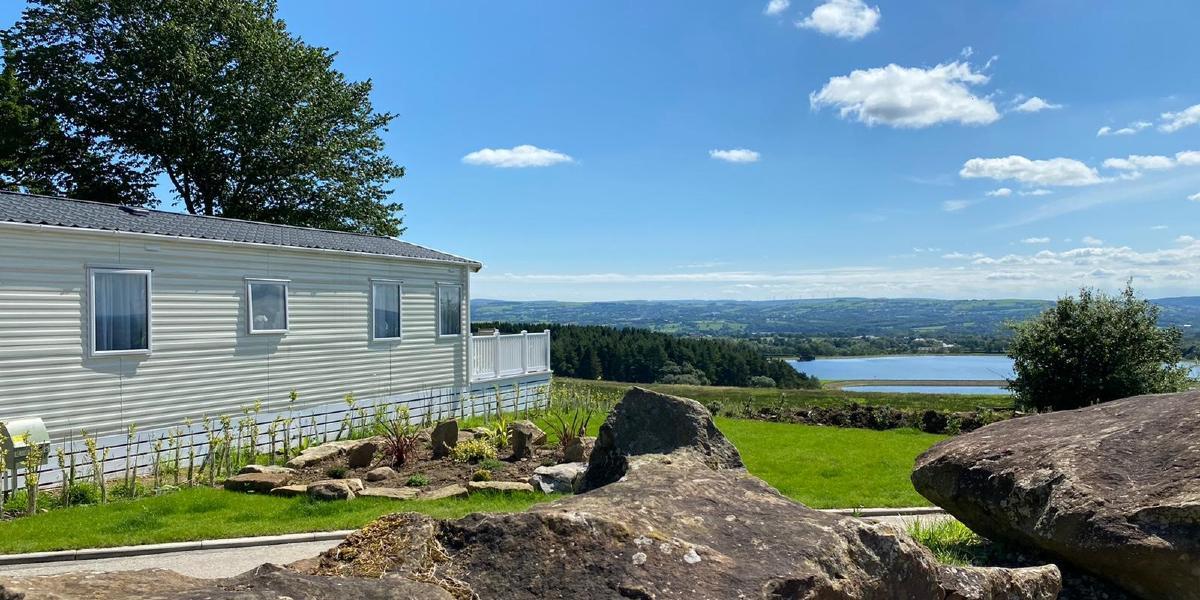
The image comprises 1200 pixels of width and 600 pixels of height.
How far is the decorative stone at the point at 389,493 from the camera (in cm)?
939

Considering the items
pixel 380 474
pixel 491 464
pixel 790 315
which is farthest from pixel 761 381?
pixel 790 315

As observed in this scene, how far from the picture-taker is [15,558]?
715cm

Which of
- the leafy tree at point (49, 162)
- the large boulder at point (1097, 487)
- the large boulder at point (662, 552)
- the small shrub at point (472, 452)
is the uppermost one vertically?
the leafy tree at point (49, 162)

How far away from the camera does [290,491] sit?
9.75m

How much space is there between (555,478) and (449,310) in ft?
30.6

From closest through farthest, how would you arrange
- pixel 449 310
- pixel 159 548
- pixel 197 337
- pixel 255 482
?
1. pixel 159 548
2. pixel 255 482
3. pixel 197 337
4. pixel 449 310

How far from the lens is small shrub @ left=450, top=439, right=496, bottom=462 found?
11.4 metres

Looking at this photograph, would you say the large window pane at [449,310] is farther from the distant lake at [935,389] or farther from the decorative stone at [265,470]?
the distant lake at [935,389]

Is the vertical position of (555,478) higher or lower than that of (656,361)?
higher

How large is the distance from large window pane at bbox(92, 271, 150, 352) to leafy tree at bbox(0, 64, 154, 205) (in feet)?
54.6

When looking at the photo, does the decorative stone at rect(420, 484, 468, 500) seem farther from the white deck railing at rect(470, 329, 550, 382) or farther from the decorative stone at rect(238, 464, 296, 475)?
the white deck railing at rect(470, 329, 550, 382)

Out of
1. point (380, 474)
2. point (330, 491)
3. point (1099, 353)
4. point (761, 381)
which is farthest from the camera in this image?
point (761, 381)

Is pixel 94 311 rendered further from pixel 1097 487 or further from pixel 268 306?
pixel 1097 487

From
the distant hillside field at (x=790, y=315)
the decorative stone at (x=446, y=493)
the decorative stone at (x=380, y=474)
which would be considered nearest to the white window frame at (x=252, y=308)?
the decorative stone at (x=380, y=474)
